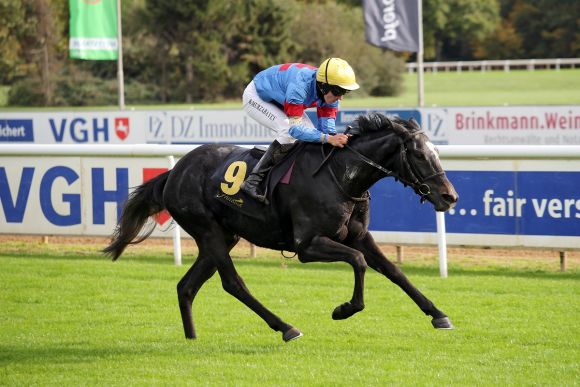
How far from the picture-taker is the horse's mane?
273 inches

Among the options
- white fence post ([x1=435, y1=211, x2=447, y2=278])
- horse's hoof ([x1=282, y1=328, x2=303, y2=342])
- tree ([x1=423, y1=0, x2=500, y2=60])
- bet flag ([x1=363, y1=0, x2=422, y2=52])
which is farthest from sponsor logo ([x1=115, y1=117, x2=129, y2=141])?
tree ([x1=423, y1=0, x2=500, y2=60])

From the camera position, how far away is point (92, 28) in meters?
22.4

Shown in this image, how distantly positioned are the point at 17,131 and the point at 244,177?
16055 mm

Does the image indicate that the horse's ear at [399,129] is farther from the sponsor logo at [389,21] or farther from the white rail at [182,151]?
the sponsor logo at [389,21]

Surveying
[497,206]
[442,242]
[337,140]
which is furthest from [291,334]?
[497,206]

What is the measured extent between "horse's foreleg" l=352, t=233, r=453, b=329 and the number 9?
2.81 ft

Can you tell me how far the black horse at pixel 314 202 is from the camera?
22.4 feet

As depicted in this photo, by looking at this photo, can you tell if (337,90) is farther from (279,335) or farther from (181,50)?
(181,50)

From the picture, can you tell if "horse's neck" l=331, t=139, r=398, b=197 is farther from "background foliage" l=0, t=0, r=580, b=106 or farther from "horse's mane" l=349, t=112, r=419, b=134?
"background foliage" l=0, t=0, r=580, b=106

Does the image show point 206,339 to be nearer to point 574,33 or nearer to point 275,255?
point 275,255

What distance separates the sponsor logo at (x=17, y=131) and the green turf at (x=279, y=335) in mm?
11754

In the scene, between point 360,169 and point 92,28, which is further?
point 92,28

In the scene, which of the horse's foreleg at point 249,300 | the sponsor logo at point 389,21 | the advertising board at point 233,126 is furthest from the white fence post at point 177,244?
the sponsor logo at point 389,21

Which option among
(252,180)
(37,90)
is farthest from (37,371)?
(37,90)
